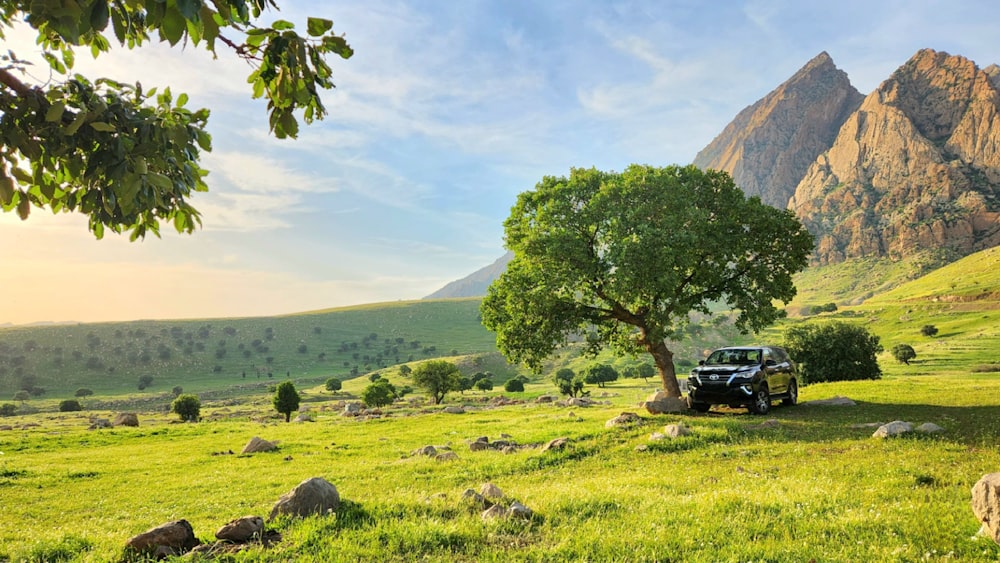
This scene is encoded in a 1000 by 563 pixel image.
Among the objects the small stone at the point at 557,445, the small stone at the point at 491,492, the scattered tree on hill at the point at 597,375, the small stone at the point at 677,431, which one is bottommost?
the scattered tree on hill at the point at 597,375

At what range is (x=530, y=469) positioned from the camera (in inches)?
656

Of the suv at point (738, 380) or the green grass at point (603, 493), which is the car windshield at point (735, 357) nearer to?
the suv at point (738, 380)

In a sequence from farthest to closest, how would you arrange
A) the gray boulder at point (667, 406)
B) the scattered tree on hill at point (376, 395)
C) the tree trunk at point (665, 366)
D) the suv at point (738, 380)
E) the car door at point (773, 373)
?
1. the scattered tree on hill at point (376, 395)
2. the tree trunk at point (665, 366)
3. the gray boulder at point (667, 406)
4. the car door at point (773, 373)
5. the suv at point (738, 380)

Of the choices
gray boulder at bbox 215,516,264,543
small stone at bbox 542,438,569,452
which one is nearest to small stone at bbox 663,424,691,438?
small stone at bbox 542,438,569,452

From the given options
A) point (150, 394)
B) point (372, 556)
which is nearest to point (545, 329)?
point (372, 556)

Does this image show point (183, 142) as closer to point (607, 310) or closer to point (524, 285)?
point (524, 285)

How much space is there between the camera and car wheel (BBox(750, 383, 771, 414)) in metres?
24.4

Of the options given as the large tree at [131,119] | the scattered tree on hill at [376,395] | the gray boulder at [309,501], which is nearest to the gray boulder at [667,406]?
the gray boulder at [309,501]

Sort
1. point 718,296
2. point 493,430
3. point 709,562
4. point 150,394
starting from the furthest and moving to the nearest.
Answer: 1. point 150,394
2. point 493,430
3. point 718,296
4. point 709,562

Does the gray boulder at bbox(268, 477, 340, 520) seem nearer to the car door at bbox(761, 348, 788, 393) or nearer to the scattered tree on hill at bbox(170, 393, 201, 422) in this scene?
the car door at bbox(761, 348, 788, 393)

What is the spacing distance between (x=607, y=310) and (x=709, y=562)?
23.8 metres

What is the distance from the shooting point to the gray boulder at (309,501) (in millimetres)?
9180

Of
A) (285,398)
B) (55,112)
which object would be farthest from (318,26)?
(285,398)

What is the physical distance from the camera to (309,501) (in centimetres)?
934
